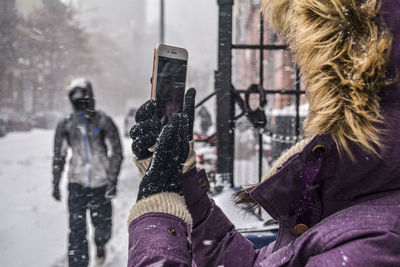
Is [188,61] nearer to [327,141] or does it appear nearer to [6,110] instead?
[327,141]

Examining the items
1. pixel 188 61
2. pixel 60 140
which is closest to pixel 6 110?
pixel 60 140

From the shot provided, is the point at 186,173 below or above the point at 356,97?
below

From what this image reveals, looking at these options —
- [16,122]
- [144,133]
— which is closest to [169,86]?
[144,133]

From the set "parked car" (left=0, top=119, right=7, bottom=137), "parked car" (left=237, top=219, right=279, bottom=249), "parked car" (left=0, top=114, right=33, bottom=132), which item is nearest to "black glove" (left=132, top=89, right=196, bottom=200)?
"parked car" (left=237, top=219, right=279, bottom=249)

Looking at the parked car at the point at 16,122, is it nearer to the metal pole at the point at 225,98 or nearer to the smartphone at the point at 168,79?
the metal pole at the point at 225,98

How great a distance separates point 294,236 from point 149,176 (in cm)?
45

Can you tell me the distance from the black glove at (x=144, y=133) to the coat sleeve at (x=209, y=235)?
235 millimetres

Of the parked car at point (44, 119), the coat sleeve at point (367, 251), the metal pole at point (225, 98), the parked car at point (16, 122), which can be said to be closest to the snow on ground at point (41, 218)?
the metal pole at point (225, 98)

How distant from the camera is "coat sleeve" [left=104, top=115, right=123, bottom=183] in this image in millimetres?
3763

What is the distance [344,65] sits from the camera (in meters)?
0.76

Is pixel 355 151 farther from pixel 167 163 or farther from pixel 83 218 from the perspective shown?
pixel 83 218

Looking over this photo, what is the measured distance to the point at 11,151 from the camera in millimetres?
13461

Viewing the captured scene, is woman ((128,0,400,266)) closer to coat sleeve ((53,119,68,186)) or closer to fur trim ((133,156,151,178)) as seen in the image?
fur trim ((133,156,151,178))

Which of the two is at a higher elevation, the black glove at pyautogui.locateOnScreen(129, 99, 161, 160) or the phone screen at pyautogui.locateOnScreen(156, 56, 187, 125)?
the phone screen at pyautogui.locateOnScreen(156, 56, 187, 125)
